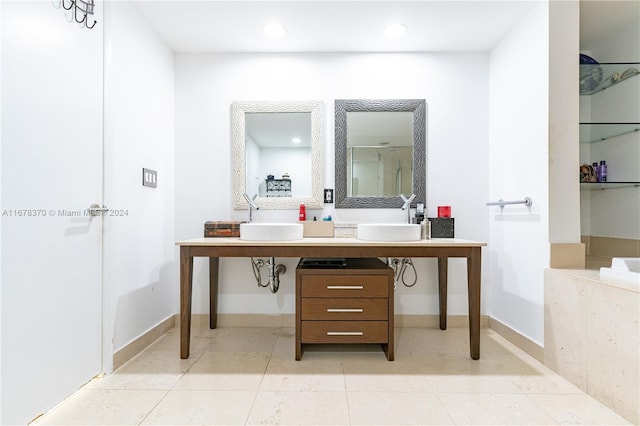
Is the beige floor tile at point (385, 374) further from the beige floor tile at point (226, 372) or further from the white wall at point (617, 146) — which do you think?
the white wall at point (617, 146)

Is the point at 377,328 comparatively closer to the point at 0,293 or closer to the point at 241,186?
the point at 241,186

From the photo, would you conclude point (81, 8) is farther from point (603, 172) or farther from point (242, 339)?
point (603, 172)

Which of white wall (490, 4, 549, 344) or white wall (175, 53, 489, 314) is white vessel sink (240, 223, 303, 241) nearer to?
white wall (175, 53, 489, 314)

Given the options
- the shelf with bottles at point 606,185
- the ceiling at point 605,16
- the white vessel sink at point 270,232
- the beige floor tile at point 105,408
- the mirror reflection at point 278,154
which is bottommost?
the beige floor tile at point 105,408

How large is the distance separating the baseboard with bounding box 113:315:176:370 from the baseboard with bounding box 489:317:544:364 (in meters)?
2.37

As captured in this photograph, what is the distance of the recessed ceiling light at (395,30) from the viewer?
2.01 meters

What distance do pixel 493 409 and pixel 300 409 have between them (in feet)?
2.74

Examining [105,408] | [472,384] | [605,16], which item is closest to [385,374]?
[472,384]

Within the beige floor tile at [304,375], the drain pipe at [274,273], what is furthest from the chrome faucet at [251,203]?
the beige floor tile at [304,375]

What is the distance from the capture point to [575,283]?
1507 mm

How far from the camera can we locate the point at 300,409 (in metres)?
1.32

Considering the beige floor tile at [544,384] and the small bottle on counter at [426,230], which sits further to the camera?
the small bottle on counter at [426,230]

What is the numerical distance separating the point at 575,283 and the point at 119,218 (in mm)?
2407

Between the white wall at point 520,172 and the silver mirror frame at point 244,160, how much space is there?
127 cm
